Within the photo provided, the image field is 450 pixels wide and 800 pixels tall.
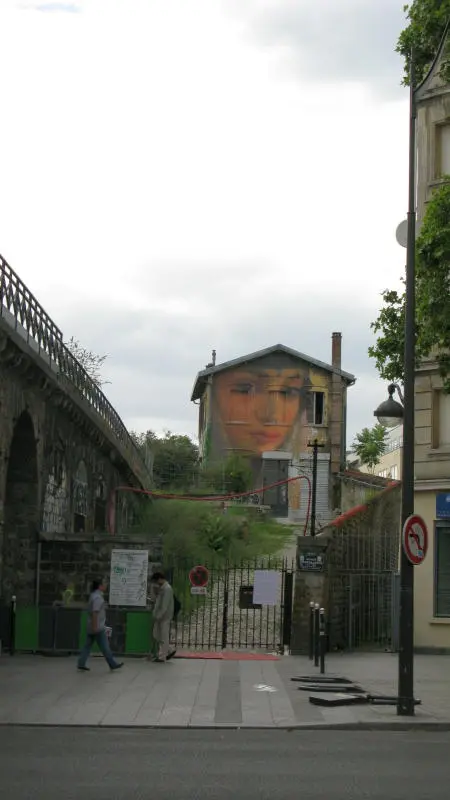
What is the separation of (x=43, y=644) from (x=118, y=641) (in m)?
1.39

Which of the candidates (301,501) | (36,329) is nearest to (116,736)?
(36,329)

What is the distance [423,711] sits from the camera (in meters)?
14.2

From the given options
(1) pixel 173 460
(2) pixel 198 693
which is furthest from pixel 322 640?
(1) pixel 173 460

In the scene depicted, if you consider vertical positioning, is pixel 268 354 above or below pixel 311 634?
above

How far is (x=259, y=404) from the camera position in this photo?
58469mm

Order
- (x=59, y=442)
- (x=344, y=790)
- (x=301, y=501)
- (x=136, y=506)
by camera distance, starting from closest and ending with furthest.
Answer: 1. (x=344, y=790)
2. (x=59, y=442)
3. (x=136, y=506)
4. (x=301, y=501)

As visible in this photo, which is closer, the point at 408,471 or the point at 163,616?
the point at 408,471

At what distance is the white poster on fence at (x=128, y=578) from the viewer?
21.7 metres

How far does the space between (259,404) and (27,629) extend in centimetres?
3813

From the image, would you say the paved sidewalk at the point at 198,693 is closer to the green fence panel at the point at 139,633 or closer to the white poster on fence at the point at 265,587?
the green fence panel at the point at 139,633

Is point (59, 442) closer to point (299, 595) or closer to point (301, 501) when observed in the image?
point (299, 595)

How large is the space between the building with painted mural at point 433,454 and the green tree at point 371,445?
61545 millimetres

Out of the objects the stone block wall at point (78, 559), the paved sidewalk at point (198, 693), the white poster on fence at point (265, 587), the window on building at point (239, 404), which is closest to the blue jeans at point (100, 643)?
the paved sidewalk at point (198, 693)

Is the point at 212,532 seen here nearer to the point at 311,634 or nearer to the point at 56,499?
the point at 56,499
